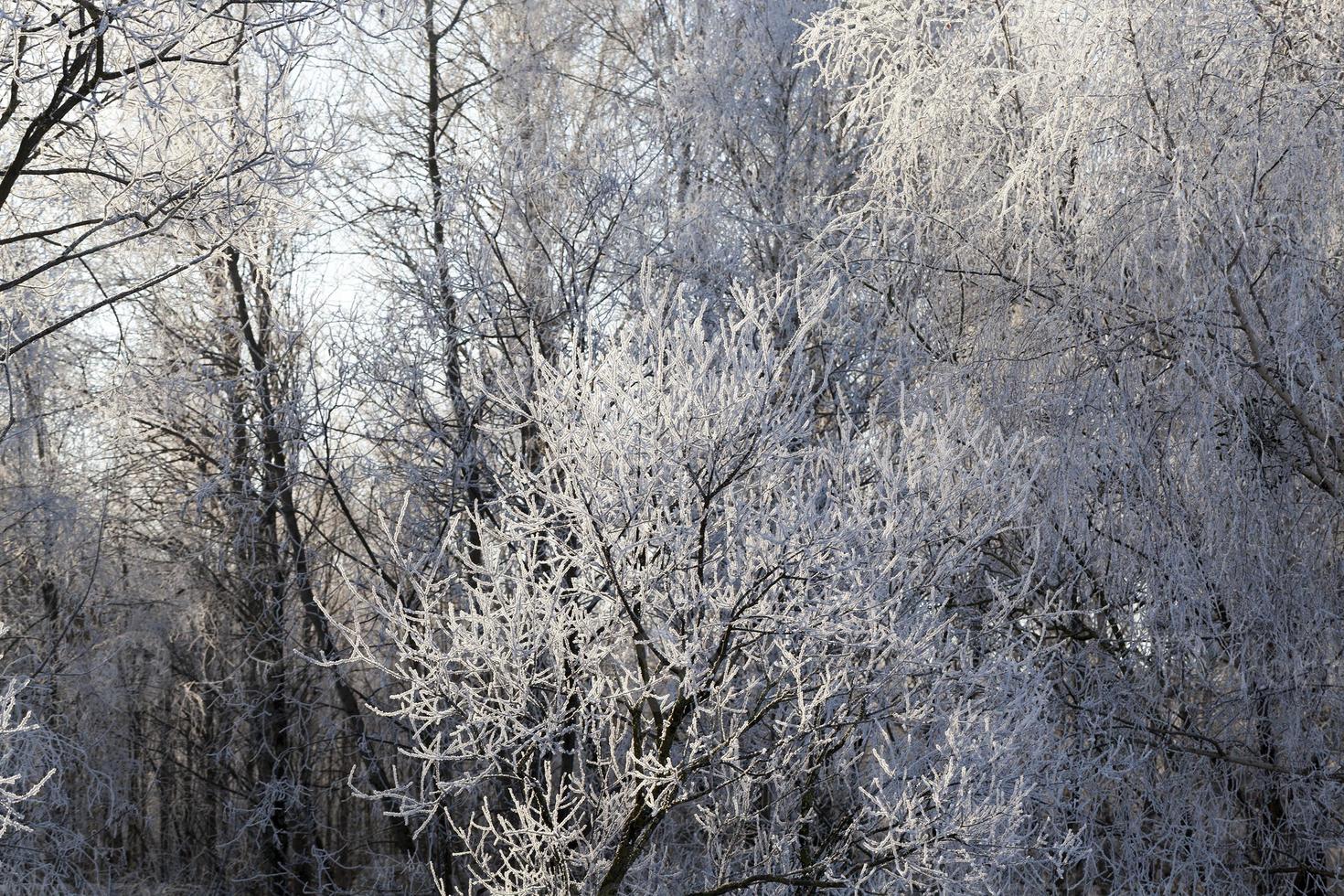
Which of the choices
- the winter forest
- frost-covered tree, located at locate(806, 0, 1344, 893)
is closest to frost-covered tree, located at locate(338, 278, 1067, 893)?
the winter forest

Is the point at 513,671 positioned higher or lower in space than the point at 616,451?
lower

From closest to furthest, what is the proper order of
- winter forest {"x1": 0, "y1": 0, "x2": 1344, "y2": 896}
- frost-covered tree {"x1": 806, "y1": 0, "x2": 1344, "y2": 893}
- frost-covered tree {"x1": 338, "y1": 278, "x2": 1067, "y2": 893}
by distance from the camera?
frost-covered tree {"x1": 338, "y1": 278, "x2": 1067, "y2": 893}
winter forest {"x1": 0, "y1": 0, "x2": 1344, "y2": 896}
frost-covered tree {"x1": 806, "y1": 0, "x2": 1344, "y2": 893}

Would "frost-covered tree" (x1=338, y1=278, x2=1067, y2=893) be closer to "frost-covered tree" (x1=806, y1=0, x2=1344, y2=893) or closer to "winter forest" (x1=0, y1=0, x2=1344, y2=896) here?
"winter forest" (x1=0, y1=0, x2=1344, y2=896)

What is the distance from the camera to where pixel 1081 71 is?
5.97 m

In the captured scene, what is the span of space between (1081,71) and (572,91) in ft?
17.7

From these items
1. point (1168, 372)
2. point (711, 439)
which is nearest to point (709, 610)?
point (711, 439)

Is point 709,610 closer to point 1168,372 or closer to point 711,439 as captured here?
point 711,439

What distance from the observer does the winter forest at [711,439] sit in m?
4.50

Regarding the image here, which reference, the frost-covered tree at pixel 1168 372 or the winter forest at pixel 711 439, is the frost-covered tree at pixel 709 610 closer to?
the winter forest at pixel 711 439

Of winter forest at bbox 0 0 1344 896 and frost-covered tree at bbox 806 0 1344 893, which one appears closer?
winter forest at bbox 0 0 1344 896

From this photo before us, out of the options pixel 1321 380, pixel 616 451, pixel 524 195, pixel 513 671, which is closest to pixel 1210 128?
pixel 1321 380

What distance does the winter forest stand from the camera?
4.50 meters

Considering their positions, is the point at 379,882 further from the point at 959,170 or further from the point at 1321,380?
the point at 1321,380

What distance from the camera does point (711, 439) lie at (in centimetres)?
427
